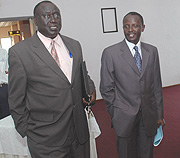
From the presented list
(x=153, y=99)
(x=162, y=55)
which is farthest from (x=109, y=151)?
(x=162, y=55)

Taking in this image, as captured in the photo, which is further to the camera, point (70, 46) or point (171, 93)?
point (171, 93)

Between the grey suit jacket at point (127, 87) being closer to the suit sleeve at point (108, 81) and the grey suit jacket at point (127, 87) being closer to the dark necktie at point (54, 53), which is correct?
the suit sleeve at point (108, 81)

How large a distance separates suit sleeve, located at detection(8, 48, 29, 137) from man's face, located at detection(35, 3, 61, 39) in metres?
0.25

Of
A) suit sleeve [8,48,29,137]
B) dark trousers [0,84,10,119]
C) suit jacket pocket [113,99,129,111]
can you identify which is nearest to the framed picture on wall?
dark trousers [0,84,10,119]

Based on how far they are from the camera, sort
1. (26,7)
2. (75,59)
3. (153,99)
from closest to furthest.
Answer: (75,59), (153,99), (26,7)

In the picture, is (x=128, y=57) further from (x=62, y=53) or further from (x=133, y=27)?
(x=62, y=53)

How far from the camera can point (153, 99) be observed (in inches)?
75.9

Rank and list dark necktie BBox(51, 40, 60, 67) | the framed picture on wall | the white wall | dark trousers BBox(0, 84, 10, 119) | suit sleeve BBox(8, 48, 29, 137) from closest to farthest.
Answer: suit sleeve BBox(8, 48, 29, 137)
dark necktie BBox(51, 40, 60, 67)
dark trousers BBox(0, 84, 10, 119)
the white wall
the framed picture on wall

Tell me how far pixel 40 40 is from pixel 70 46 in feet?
0.77

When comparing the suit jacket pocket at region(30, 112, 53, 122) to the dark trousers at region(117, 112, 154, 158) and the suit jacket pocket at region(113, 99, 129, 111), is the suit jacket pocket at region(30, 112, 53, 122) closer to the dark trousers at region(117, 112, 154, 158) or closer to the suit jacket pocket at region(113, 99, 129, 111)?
the suit jacket pocket at region(113, 99, 129, 111)

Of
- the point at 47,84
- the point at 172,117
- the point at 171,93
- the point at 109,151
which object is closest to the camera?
the point at 47,84

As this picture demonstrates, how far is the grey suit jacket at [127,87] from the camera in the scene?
1829mm

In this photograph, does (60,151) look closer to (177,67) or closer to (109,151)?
(109,151)

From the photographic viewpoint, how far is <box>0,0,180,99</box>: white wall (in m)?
5.22
